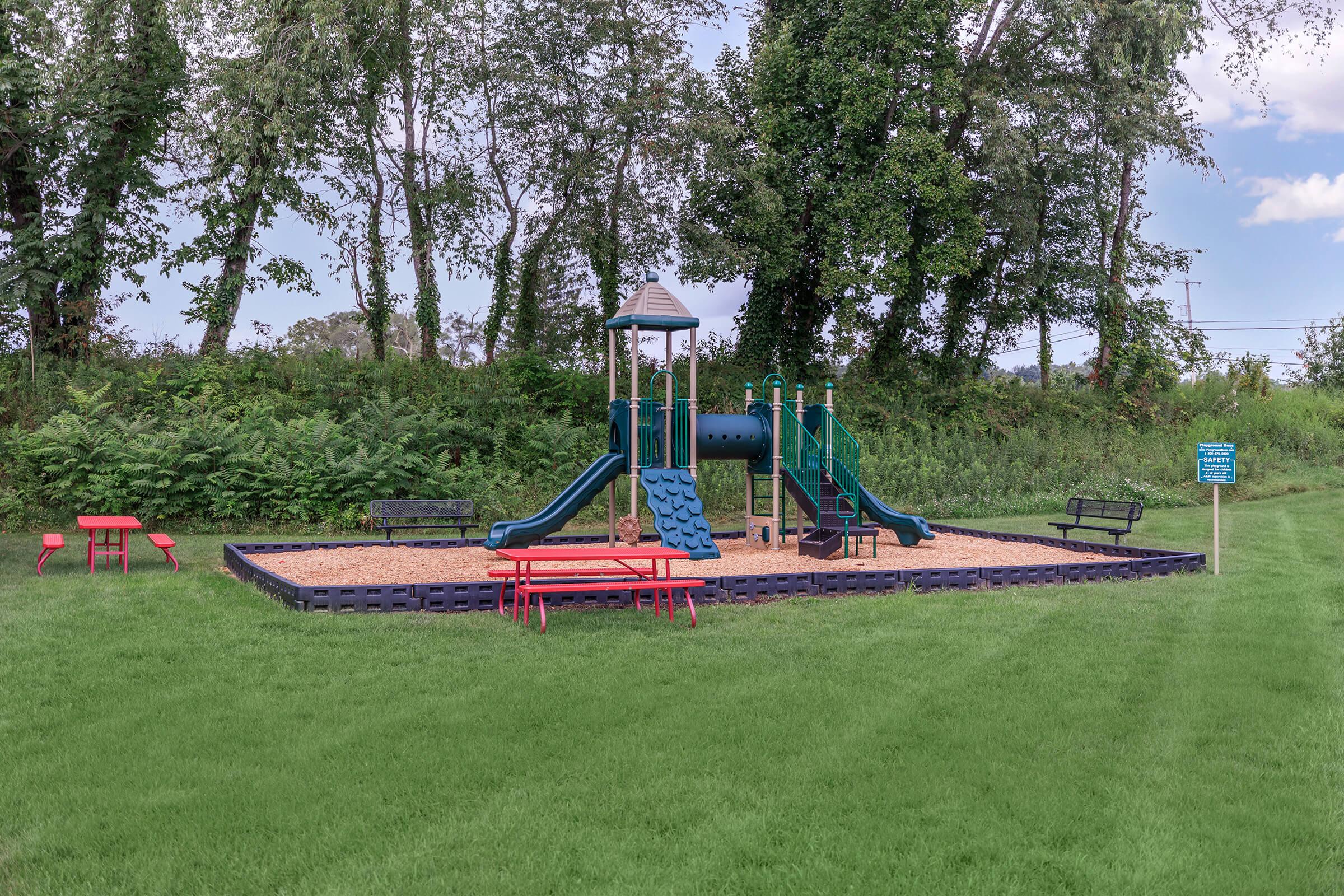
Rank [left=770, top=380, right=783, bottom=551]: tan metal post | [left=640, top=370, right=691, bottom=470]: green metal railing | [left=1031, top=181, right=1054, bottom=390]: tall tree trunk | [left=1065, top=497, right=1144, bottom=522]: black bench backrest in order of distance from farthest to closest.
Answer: [left=1031, top=181, right=1054, bottom=390]: tall tree trunk
[left=1065, top=497, right=1144, bottom=522]: black bench backrest
[left=770, top=380, right=783, bottom=551]: tan metal post
[left=640, top=370, right=691, bottom=470]: green metal railing

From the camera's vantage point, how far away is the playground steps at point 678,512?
35.6 ft

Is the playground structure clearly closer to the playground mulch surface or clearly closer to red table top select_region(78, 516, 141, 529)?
the playground mulch surface

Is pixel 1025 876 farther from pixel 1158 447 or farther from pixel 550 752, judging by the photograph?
pixel 1158 447

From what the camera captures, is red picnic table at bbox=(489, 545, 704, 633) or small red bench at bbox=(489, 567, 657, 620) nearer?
red picnic table at bbox=(489, 545, 704, 633)

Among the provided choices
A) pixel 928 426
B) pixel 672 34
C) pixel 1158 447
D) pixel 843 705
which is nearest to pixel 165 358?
pixel 672 34

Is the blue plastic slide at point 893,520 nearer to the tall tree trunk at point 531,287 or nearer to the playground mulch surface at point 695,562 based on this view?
the playground mulch surface at point 695,562

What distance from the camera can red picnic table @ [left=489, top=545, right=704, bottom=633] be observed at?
7.73 m

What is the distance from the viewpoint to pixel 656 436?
11.9 metres

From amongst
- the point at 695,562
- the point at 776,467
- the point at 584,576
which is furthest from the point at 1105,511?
the point at 584,576

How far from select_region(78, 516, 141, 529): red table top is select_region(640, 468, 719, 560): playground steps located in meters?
5.51

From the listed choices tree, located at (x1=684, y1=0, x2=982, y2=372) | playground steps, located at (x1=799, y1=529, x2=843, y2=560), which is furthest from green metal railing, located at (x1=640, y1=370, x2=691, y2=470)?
tree, located at (x1=684, y1=0, x2=982, y2=372)

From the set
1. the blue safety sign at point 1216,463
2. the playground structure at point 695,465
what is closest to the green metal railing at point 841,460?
the playground structure at point 695,465

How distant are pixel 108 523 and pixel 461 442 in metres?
8.03

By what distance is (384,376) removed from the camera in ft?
61.8
